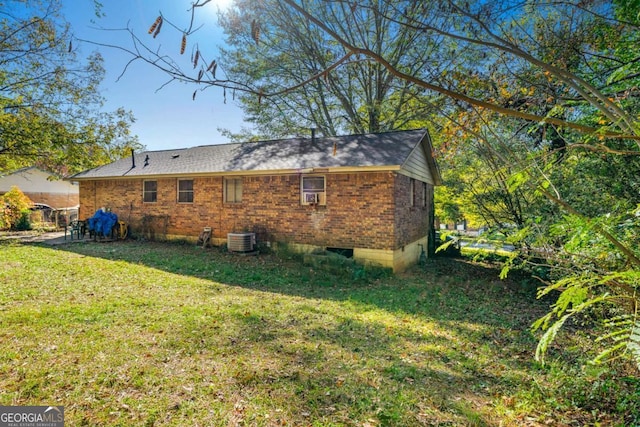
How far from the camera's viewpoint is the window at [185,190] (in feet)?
43.0

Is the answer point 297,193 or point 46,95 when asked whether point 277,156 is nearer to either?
point 297,193

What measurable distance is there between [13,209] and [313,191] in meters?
18.3

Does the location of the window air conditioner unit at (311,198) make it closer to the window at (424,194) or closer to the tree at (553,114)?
the tree at (553,114)

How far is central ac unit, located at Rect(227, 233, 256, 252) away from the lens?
36.3 feet

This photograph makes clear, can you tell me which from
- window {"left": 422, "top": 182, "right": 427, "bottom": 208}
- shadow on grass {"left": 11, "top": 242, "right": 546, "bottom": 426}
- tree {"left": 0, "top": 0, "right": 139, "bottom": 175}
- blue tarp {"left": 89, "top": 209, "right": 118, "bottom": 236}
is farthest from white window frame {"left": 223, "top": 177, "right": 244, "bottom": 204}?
tree {"left": 0, "top": 0, "right": 139, "bottom": 175}

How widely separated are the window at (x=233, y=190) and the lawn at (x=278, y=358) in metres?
4.75

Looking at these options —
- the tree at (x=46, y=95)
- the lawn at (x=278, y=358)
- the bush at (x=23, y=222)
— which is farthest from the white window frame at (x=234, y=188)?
the bush at (x=23, y=222)

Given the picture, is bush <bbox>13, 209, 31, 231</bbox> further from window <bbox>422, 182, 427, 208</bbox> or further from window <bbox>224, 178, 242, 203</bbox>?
window <bbox>422, 182, 427, 208</bbox>

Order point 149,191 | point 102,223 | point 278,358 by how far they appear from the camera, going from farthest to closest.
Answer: point 149,191, point 102,223, point 278,358

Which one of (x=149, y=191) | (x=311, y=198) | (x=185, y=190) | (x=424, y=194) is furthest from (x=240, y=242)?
(x=424, y=194)

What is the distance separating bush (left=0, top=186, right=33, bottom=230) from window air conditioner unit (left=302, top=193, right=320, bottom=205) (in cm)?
1726

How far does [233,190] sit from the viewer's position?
1225 centimetres

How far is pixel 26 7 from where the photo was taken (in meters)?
12.8

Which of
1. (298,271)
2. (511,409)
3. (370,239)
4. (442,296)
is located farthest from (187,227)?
(511,409)
